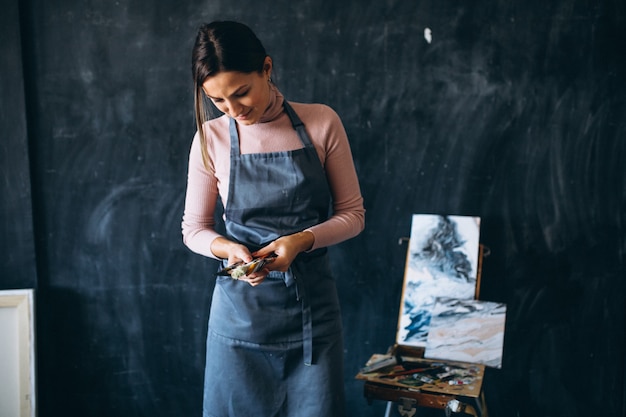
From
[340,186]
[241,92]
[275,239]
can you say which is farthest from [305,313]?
[241,92]

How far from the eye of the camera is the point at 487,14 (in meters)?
2.36

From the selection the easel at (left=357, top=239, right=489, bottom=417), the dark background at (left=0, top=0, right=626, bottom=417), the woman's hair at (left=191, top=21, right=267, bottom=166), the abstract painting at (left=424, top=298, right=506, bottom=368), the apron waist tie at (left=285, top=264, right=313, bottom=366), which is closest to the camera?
the woman's hair at (left=191, top=21, right=267, bottom=166)

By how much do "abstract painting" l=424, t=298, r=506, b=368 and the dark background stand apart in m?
0.26

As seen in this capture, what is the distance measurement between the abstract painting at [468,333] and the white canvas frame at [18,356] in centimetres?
164

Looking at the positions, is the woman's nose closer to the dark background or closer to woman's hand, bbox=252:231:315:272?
woman's hand, bbox=252:231:315:272

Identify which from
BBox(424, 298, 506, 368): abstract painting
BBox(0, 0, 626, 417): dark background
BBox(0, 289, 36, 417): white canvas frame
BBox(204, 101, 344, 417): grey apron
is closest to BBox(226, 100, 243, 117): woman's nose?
BBox(204, 101, 344, 417): grey apron

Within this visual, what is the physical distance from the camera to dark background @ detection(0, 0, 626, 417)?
93.9 inches

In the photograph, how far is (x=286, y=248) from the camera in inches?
63.3

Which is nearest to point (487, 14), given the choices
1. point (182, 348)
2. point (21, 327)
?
point (182, 348)

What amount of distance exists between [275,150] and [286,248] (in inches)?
12.8

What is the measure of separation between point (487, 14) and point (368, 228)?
3.26 ft

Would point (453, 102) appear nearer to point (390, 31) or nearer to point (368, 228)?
point (390, 31)

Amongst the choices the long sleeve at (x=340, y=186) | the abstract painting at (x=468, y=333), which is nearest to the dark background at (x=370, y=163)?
the abstract painting at (x=468, y=333)

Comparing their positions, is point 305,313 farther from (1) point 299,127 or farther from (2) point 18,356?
(2) point 18,356
